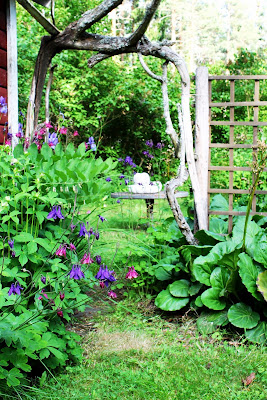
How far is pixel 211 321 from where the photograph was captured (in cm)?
243

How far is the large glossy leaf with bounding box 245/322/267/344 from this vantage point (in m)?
2.23

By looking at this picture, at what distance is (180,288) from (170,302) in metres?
0.12

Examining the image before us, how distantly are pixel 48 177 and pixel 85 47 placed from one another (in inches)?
94.5

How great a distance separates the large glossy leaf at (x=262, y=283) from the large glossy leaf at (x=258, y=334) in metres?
0.22

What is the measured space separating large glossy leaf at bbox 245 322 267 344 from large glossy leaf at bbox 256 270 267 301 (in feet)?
0.72

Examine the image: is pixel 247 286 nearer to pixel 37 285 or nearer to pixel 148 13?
pixel 37 285

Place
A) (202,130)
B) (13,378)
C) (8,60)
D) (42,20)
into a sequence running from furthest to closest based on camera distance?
(8,60), (42,20), (202,130), (13,378)

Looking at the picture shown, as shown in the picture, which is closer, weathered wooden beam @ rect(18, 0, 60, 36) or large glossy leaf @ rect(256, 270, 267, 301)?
large glossy leaf @ rect(256, 270, 267, 301)

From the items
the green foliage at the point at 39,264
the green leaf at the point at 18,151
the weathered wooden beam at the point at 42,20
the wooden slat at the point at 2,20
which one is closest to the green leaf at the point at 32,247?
the green foliage at the point at 39,264

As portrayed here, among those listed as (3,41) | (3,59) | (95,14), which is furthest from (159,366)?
(3,41)

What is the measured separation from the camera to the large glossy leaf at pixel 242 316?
7.48ft

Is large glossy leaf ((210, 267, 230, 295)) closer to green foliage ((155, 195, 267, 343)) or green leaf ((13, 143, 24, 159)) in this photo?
green foliage ((155, 195, 267, 343))

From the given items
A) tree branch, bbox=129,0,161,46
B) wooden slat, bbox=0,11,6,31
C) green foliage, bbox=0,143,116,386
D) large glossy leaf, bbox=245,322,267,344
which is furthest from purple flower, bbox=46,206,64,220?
wooden slat, bbox=0,11,6,31

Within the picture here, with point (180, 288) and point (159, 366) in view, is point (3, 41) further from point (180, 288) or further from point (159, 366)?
point (159, 366)
